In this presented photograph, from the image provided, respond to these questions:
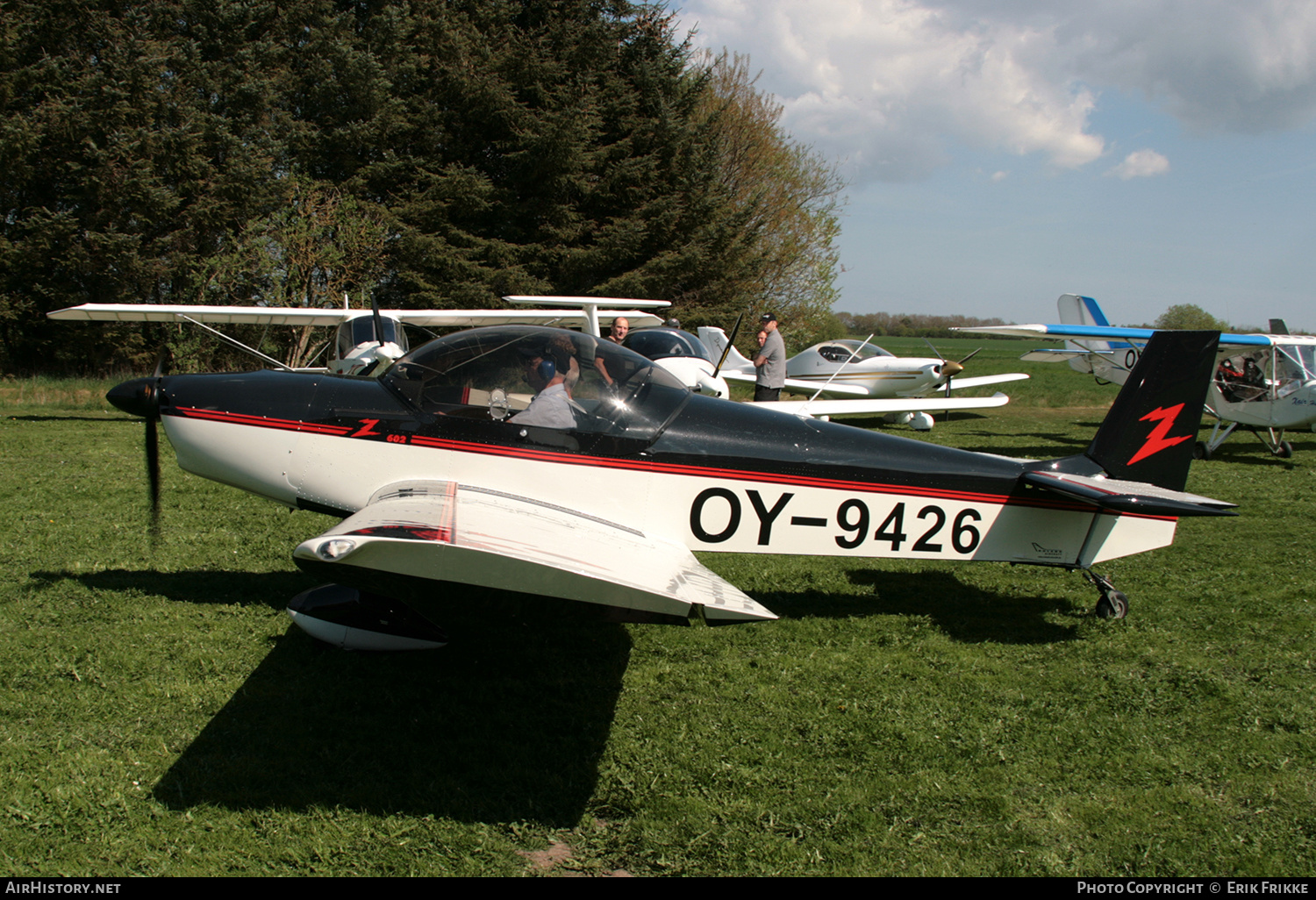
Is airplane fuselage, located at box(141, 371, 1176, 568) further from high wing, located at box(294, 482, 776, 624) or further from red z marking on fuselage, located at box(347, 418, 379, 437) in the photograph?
high wing, located at box(294, 482, 776, 624)

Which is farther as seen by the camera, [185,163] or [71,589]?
[185,163]

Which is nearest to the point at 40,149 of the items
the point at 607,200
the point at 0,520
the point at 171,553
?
the point at 607,200

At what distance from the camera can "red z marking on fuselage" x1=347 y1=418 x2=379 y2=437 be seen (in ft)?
14.2

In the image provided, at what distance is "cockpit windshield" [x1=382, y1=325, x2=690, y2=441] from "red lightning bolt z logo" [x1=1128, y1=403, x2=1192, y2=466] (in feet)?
9.80

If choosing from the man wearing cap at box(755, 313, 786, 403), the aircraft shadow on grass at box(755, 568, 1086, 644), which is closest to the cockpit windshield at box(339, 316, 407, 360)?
the man wearing cap at box(755, 313, 786, 403)

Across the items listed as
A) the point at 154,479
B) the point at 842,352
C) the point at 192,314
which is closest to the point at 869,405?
the point at 154,479

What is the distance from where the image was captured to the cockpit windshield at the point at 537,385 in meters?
4.30

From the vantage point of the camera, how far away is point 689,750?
3.51 meters

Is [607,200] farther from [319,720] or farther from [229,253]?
[319,720]

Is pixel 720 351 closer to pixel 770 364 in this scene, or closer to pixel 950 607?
pixel 770 364

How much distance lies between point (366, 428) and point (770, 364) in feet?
25.1

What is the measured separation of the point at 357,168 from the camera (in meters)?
26.1

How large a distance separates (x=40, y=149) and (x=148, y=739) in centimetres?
2594

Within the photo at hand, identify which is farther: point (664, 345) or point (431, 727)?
point (664, 345)
